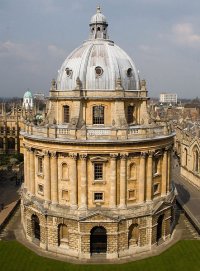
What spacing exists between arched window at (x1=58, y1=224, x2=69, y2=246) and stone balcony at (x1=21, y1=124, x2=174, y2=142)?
32.9ft

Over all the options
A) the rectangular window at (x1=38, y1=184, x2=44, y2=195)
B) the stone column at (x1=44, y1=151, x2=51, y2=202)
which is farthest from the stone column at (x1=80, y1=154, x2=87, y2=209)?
the rectangular window at (x1=38, y1=184, x2=44, y2=195)

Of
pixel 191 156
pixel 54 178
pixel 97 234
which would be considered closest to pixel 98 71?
pixel 54 178

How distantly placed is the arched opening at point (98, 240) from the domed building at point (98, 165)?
105 mm

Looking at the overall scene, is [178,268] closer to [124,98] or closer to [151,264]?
[151,264]

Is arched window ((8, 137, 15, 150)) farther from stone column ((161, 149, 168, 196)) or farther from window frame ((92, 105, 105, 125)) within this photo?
stone column ((161, 149, 168, 196))

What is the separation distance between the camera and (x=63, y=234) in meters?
40.4

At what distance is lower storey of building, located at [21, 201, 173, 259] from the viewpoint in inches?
1507

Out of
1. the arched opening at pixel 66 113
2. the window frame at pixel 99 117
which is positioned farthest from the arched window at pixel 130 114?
the arched opening at pixel 66 113

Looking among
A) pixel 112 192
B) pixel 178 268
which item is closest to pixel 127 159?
pixel 112 192

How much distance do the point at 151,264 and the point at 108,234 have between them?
5.41m

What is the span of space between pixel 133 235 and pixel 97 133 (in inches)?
485

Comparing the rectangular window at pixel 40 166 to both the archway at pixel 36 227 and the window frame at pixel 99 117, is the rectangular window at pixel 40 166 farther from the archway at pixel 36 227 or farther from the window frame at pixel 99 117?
the window frame at pixel 99 117

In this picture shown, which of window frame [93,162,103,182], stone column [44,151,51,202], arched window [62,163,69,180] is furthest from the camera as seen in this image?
stone column [44,151,51,202]

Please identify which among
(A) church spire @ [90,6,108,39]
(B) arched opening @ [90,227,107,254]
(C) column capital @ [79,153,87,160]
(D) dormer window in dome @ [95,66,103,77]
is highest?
(A) church spire @ [90,6,108,39]
